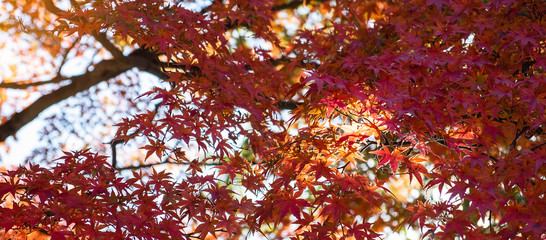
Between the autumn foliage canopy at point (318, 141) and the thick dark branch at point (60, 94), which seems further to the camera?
the thick dark branch at point (60, 94)

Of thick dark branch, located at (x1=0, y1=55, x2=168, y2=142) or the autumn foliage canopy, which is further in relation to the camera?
thick dark branch, located at (x1=0, y1=55, x2=168, y2=142)

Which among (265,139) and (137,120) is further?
(265,139)

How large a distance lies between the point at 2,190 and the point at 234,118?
1018 mm

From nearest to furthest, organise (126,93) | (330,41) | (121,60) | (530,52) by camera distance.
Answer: (530,52)
(330,41)
(121,60)
(126,93)

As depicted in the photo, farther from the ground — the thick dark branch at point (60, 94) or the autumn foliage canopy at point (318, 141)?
the thick dark branch at point (60, 94)

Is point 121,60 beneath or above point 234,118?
above

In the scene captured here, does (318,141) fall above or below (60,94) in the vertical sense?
below

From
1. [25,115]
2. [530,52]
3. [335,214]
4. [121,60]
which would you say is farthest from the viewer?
[25,115]

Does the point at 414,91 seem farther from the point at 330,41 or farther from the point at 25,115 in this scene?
the point at 25,115

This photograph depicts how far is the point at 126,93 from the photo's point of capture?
158 inches

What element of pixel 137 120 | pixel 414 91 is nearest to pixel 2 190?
pixel 137 120

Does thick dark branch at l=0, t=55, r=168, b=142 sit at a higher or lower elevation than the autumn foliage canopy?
higher

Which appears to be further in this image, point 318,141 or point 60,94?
point 60,94

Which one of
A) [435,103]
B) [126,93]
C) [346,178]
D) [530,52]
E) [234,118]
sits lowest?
[346,178]
